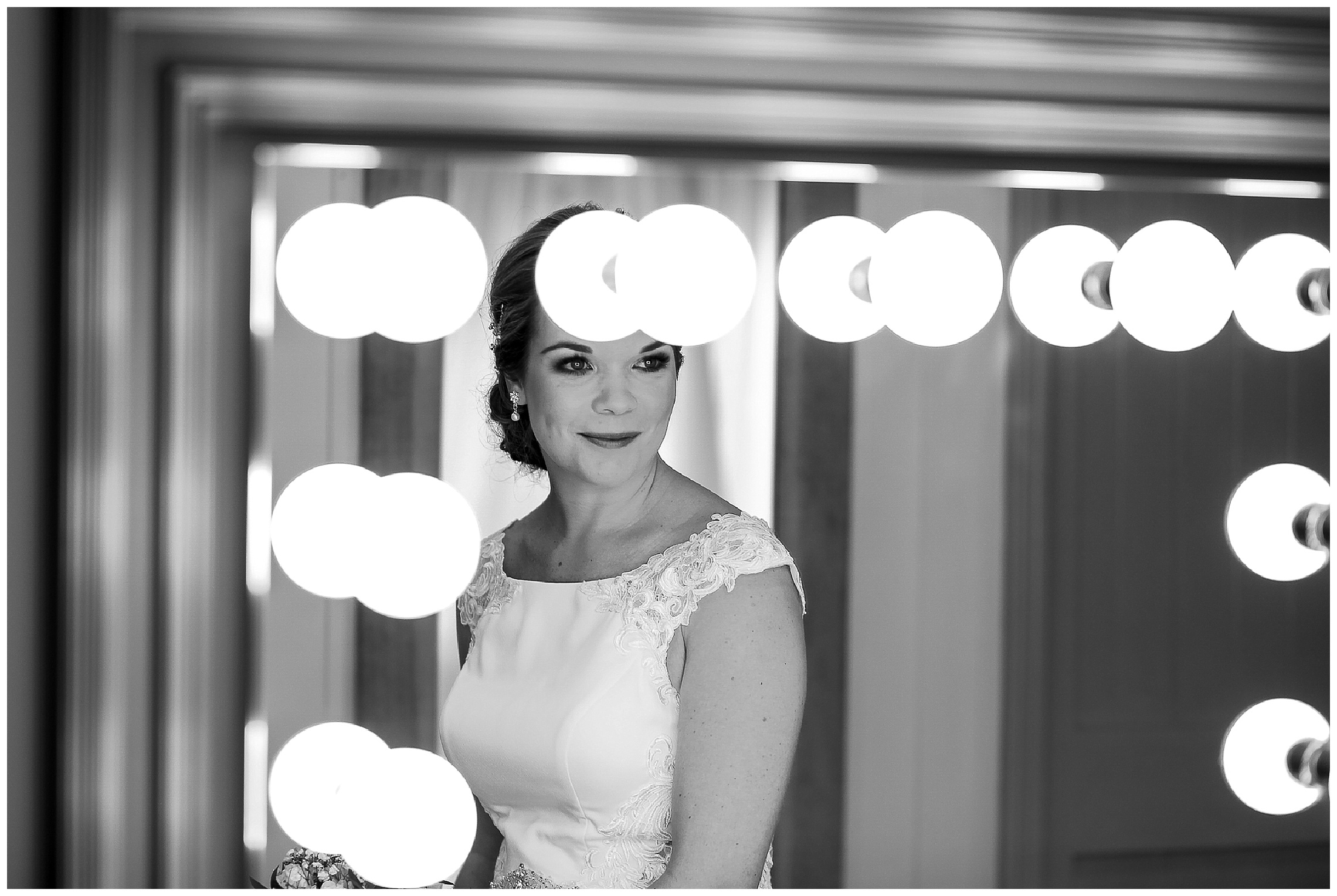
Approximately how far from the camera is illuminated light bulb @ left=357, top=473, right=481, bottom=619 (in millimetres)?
566

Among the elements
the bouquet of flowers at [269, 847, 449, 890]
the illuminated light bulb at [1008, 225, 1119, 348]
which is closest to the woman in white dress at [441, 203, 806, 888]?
the bouquet of flowers at [269, 847, 449, 890]

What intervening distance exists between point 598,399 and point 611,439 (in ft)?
0.16

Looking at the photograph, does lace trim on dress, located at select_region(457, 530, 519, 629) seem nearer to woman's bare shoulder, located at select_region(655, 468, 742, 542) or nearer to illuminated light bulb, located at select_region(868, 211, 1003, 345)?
woman's bare shoulder, located at select_region(655, 468, 742, 542)

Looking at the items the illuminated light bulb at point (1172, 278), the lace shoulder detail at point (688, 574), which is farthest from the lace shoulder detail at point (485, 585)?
the illuminated light bulb at point (1172, 278)

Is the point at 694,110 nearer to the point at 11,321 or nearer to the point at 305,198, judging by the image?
the point at 305,198

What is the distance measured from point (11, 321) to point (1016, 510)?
0.76 m

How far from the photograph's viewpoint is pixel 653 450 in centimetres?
73

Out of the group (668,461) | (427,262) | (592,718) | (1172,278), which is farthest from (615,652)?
(1172,278)

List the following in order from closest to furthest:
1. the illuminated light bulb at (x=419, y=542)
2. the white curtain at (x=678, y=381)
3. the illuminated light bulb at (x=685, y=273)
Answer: the illuminated light bulb at (x=685, y=273)
the illuminated light bulb at (x=419, y=542)
the white curtain at (x=678, y=381)

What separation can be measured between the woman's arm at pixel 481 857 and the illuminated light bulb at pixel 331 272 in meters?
0.37

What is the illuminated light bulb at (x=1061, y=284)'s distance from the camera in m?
0.54

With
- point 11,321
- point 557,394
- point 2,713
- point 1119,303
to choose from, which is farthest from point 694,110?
point 2,713

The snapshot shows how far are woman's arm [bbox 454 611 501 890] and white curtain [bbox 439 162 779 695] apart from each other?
11 centimetres

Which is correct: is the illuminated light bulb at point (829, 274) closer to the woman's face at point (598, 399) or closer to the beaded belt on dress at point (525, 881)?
the woman's face at point (598, 399)
